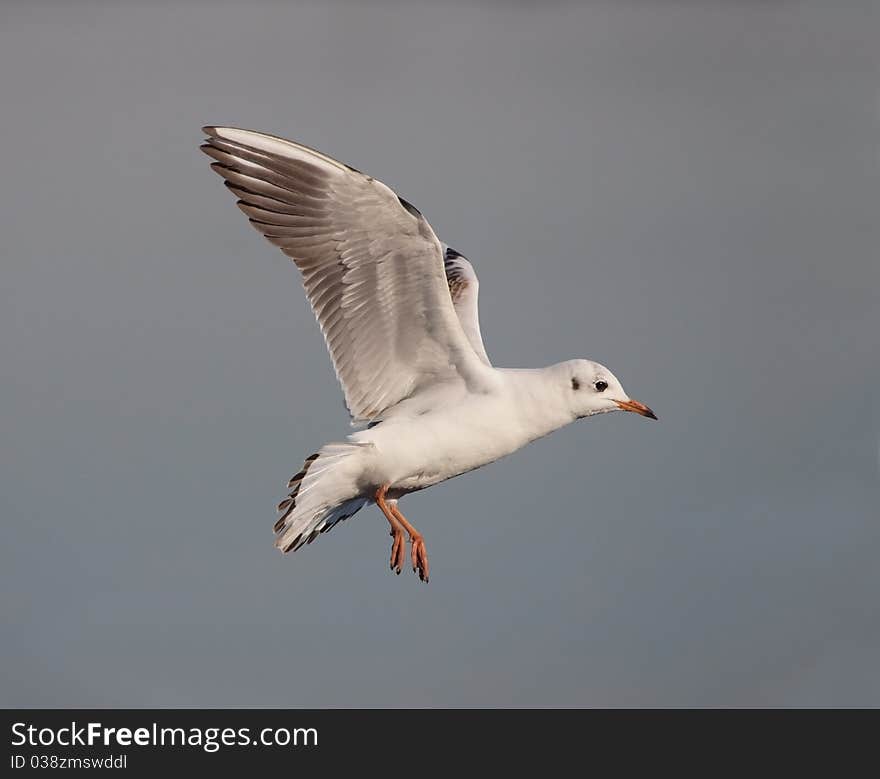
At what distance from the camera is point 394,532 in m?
16.5

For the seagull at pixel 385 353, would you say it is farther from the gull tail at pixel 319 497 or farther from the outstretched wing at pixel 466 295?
the outstretched wing at pixel 466 295

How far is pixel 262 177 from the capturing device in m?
16.4

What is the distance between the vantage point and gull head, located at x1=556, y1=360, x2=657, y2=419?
16.6 meters

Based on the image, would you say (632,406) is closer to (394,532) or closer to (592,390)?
(592,390)

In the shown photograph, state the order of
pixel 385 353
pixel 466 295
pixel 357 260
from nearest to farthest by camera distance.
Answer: pixel 357 260
pixel 385 353
pixel 466 295

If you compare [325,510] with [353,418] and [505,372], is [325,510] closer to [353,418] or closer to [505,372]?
[353,418]

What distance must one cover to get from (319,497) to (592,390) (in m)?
2.38

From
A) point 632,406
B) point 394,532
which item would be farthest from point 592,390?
point 394,532

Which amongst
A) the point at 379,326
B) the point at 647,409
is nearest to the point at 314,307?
the point at 379,326

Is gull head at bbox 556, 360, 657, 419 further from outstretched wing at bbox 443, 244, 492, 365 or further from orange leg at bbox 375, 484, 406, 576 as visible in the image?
orange leg at bbox 375, 484, 406, 576

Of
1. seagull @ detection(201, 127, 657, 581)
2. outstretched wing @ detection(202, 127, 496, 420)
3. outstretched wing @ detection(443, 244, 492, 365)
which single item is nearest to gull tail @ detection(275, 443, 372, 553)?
seagull @ detection(201, 127, 657, 581)

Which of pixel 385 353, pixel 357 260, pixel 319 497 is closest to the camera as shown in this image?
pixel 357 260

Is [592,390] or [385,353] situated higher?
[385,353]

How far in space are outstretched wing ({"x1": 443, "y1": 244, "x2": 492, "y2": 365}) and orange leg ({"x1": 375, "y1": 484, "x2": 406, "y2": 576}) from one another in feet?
4.69
